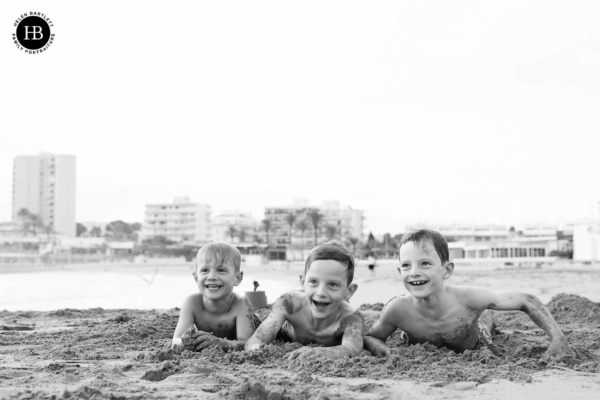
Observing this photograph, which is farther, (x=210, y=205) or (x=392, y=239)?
(x=210, y=205)

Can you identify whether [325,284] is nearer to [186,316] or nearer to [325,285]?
[325,285]

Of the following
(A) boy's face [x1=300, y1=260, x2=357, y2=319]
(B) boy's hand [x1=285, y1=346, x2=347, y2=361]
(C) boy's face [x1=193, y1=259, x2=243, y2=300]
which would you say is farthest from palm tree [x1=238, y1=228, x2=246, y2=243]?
(B) boy's hand [x1=285, y1=346, x2=347, y2=361]

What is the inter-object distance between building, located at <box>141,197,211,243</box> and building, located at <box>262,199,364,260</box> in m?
11.4

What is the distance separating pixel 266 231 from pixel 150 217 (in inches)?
1000

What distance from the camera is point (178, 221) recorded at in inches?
4624

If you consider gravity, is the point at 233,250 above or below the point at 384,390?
above

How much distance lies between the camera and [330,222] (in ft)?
373

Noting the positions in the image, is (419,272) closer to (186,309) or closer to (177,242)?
(186,309)

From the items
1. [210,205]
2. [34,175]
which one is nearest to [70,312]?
[210,205]

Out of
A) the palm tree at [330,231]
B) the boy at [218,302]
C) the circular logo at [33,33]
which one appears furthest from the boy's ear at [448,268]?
the palm tree at [330,231]

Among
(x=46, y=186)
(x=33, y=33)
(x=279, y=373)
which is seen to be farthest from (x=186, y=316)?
(x=46, y=186)

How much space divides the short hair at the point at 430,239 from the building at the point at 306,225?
91.7 m

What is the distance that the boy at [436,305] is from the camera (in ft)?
14.9

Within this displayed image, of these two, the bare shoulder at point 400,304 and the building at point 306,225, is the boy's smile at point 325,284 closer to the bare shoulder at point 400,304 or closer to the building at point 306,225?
the bare shoulder at point 400,304
